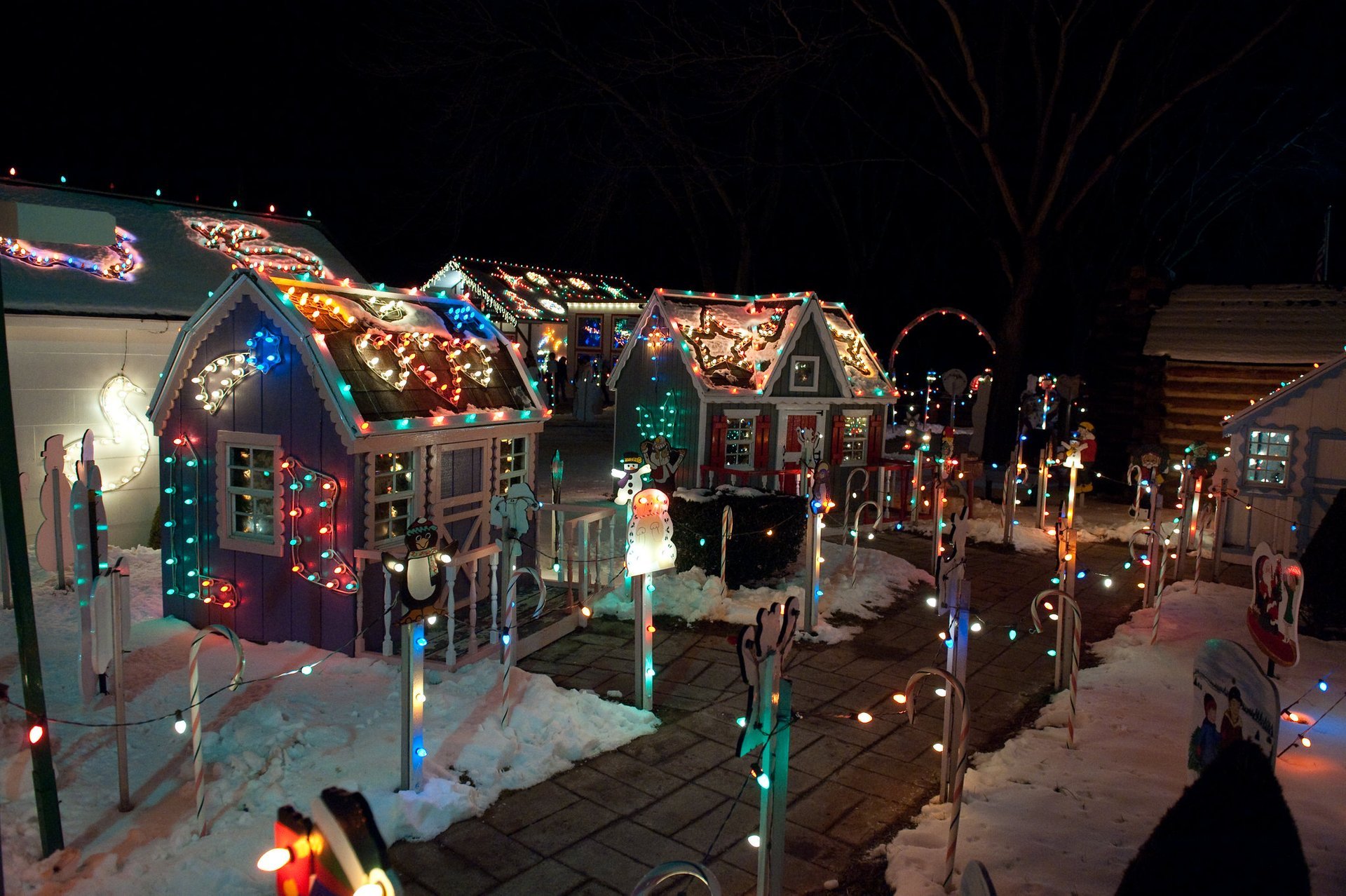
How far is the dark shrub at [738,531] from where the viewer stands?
11898mm

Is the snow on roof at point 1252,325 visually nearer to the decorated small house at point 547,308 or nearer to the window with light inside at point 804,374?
the window with light inside at point 804,374

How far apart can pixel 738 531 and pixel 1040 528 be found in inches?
324

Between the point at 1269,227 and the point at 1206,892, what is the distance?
136 feet

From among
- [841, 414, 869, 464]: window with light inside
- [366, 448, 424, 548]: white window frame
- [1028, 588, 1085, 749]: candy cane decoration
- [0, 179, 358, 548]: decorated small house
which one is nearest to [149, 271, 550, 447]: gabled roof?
[366, 448, 424, 548]: white window frame

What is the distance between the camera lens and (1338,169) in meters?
27.5

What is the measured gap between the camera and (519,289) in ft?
117

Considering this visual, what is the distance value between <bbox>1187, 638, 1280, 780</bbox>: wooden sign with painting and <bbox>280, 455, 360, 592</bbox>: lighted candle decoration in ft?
23.4

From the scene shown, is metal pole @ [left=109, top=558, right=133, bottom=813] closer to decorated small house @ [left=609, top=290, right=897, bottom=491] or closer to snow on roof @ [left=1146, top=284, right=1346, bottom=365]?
decorated small house @ [left=609, top=290, right=897, bottom=491]

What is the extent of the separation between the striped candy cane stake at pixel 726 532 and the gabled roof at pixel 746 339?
4.61 m

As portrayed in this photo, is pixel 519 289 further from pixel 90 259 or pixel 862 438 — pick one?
pixel 90 259

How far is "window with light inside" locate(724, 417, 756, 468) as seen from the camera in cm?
1632

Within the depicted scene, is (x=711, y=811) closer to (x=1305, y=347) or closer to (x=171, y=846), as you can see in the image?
(x=171, y=846)

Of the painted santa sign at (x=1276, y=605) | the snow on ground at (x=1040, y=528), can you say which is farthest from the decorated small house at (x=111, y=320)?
the snow on ground at (x=1040, y=528)

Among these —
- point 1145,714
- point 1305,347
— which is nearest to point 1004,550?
point 1145,714
